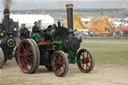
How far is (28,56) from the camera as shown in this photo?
7418mm

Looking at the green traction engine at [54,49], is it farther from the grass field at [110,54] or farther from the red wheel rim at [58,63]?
the grass field at [110,54]

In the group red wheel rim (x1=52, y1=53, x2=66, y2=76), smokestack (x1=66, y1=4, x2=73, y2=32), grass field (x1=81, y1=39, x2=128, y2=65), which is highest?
smokestack (x1=66, y1=4, x2=73, y2=32)

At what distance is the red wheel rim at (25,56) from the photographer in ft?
24.0

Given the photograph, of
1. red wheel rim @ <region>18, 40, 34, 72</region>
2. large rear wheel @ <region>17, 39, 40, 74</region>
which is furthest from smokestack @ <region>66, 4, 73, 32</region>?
red wheel rim @ <region>18, 40, 34, 72</region>

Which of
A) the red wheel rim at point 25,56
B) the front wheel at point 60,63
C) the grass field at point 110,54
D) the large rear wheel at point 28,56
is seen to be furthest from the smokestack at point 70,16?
the grass field at point 110,54

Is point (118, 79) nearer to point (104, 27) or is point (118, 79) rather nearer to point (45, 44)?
point (45, 44)

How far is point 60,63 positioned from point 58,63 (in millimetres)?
93

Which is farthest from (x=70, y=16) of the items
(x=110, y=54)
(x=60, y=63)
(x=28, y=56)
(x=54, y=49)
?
(x=110, y=54)

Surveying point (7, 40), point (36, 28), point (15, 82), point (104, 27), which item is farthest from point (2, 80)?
point (104, 27)

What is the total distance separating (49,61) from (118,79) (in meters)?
2.08

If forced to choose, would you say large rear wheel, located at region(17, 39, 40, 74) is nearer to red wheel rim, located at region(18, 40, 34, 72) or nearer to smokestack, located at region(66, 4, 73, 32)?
red wheel rim, located at region(18, 40, 34, 72)

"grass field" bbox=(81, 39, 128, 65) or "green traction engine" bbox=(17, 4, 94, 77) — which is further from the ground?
"green traction engine" bbox=(17, 4, 94, 77)

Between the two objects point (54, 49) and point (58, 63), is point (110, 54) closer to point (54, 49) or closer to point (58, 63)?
point (54, 49)

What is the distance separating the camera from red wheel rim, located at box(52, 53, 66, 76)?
21.7 feet
